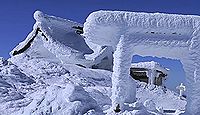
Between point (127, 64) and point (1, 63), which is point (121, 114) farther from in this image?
point (1, 63)

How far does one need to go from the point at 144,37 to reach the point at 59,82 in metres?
4.51

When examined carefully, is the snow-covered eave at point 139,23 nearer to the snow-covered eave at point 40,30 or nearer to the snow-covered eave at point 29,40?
the snow-covered eave at point 40,30

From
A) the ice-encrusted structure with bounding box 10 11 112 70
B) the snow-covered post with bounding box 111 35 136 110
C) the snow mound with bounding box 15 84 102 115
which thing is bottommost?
the snow mound with bounding box 15 84 102 115

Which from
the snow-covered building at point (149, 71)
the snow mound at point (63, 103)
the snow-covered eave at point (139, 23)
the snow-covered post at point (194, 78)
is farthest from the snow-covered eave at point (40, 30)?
the snow mound at point (63, 103)

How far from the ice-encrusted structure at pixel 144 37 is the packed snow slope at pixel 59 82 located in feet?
2.66

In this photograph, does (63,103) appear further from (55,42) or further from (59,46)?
(55,42)

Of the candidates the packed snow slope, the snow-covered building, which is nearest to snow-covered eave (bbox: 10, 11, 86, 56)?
the packed snow slope

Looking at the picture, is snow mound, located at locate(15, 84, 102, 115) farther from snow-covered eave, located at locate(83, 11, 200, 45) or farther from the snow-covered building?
the snow-covered building

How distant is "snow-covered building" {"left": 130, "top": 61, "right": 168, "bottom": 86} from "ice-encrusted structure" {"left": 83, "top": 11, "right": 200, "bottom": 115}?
1108cm

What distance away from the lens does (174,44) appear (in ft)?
24.1

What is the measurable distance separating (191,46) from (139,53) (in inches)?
44.0

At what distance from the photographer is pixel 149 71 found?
18828 mm

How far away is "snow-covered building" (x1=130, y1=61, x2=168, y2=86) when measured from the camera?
61.5ft

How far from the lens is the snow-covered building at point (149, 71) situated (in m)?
18.8
